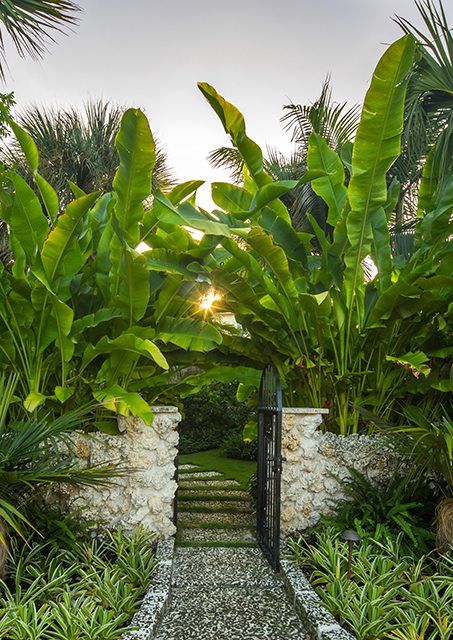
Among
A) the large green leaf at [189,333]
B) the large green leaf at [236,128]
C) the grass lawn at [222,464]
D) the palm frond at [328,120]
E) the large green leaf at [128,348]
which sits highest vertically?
the palm frond at [328,120]

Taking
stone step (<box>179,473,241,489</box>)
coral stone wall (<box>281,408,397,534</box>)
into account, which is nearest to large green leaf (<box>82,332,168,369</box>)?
coral stone wall (<box>281,408,397,534</box>)

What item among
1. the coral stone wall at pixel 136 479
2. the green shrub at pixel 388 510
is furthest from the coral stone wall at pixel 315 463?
the coral stone wall at pixel 136 479

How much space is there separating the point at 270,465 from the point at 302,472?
1.13 ft

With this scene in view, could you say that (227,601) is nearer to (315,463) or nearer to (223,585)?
(223,585)

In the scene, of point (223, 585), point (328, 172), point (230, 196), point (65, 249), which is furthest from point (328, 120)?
point (223, 585)

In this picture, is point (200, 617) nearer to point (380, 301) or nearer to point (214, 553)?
point (214, 553)

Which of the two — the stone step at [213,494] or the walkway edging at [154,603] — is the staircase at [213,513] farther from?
the walkway edging at [154,603]

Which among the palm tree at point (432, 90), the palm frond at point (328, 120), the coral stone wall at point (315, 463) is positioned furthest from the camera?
the palm frond at point (328, 120)

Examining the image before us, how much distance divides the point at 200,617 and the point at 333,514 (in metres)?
1.75

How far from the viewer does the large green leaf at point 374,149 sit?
13.3ft

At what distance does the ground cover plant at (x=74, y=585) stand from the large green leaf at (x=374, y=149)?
301cm

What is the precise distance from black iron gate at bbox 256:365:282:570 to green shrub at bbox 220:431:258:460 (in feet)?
14.6

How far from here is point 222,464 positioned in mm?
9781

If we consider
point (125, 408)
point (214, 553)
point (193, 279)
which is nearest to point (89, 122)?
point (193, 279)
